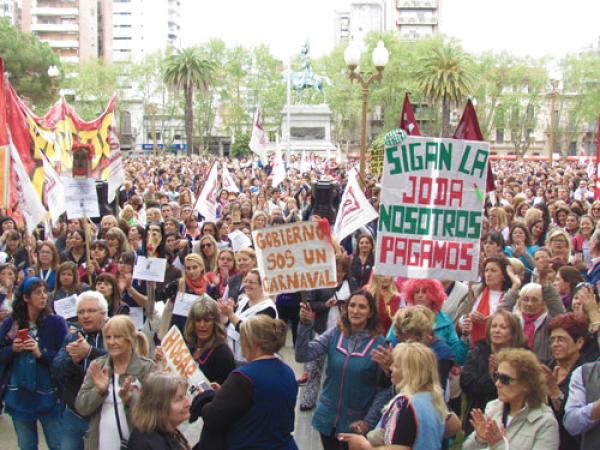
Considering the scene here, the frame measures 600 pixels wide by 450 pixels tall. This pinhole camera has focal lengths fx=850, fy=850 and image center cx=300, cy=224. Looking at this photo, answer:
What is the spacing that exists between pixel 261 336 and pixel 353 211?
5008 mm

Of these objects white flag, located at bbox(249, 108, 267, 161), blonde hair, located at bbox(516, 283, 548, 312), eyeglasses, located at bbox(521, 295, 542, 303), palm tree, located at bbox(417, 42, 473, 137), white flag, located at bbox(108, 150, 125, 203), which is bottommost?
eyeglasses, located at bbox(521, 295, 542, 303)

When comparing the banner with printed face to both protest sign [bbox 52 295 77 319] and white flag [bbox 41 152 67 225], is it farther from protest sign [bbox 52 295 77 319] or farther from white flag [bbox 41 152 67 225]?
white flag [bbox 41 152 67 225]

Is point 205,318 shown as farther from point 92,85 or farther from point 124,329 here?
point 92,85

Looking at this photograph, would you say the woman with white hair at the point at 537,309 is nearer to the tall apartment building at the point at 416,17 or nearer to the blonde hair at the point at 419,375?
the blonde hair at the point at 419,375

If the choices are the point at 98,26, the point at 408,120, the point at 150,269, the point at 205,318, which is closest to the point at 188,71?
the point at 98,26

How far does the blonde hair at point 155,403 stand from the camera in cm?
387

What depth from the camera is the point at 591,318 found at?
5.45 meters

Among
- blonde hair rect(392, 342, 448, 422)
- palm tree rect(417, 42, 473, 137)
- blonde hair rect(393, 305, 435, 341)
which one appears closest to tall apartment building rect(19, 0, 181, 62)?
palm tree rect(417, 42, 473, 137)

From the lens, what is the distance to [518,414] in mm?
4164

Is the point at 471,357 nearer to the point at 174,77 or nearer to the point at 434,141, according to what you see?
the point at 434,141

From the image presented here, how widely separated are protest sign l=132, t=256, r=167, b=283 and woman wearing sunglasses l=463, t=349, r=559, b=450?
3.98 metres

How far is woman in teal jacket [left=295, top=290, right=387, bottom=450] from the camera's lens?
16.4ft

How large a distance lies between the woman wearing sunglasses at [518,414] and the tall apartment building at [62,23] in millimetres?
99592

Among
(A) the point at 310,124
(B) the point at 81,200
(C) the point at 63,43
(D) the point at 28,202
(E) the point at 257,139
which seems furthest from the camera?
(C) the point at 63,43
